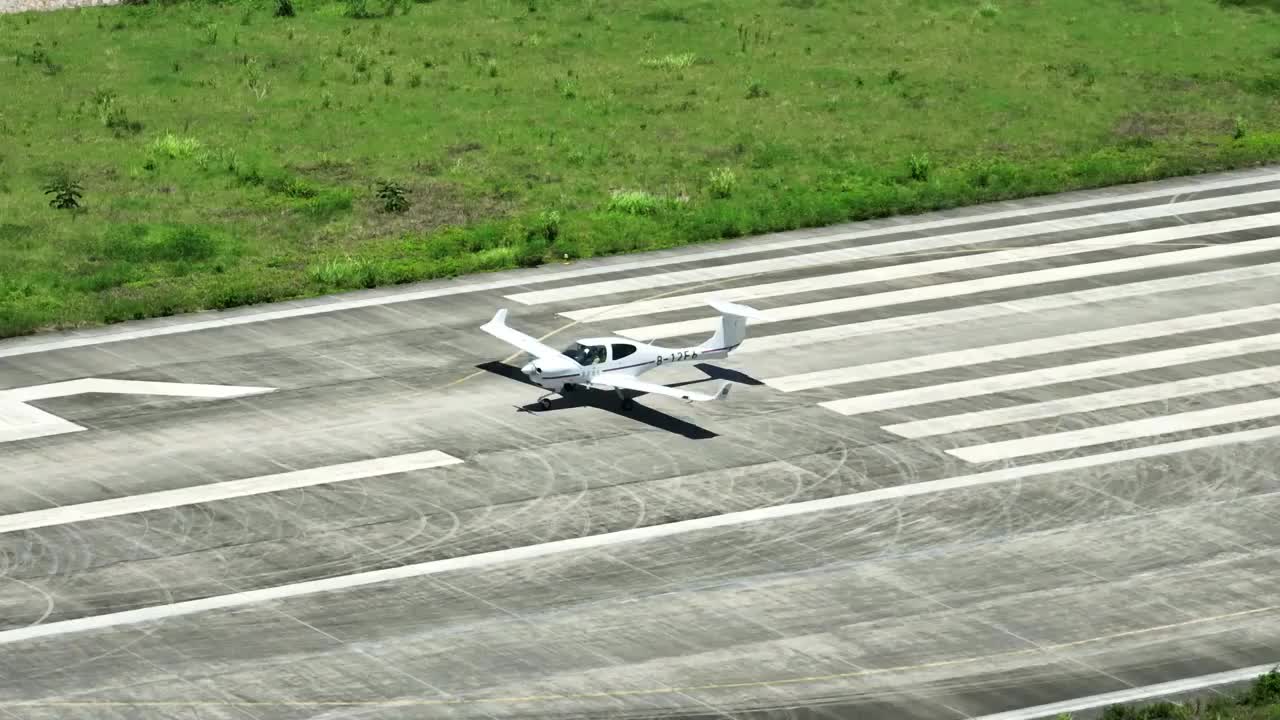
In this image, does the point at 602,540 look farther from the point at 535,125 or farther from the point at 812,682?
the point at 535,125

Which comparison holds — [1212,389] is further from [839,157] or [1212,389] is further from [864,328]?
[839,157]

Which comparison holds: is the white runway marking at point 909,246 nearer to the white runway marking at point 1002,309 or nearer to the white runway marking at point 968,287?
the white runway marking at point 968,287

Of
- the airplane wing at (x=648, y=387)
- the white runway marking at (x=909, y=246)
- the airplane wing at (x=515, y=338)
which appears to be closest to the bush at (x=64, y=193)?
the white runway marking at (x=909, y=246)

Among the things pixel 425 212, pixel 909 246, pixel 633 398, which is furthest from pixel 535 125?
pixel 633 398

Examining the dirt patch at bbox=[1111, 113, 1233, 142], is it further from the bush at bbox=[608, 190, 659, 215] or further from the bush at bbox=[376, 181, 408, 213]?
the bush at bbox=[376, 181, 408, 213]

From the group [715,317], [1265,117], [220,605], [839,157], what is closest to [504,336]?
[715,317]

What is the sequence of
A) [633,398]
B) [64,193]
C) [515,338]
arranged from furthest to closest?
[64,193] < [515,338] < [633,398]
